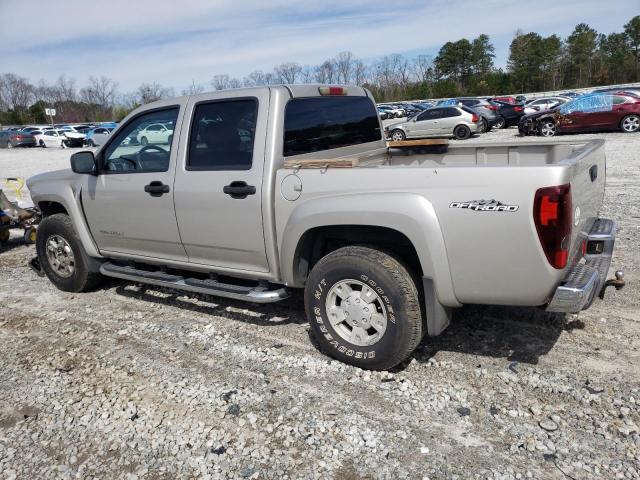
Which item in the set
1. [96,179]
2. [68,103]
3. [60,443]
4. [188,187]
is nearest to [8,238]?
[96,179]

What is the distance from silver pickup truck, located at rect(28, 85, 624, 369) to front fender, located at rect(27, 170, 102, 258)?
2 cm

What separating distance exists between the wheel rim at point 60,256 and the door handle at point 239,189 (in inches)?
96.8

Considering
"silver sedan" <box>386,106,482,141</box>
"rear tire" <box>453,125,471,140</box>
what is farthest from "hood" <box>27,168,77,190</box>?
"rear tire" <box>453,125,471,140</box>

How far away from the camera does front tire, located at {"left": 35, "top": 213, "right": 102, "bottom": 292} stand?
555cm

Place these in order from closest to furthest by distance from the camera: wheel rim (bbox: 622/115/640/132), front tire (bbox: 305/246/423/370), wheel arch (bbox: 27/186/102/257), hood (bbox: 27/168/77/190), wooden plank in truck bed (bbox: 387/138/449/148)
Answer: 1. front tire (bbox: 305/246/423/370)
2. wooden plank in truck bed (bbox: 387/138/449/148)
3. wheel arch (bbox: 27/186/102/257)
4. hood (bbox: 27/168/77/190)
5. wheel rim (bbox: 622/115/640/132)

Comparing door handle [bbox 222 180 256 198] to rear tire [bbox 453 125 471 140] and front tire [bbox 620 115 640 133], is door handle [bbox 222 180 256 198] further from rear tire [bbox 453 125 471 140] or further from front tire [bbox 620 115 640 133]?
rear tire [bbox 453 125 471 140]

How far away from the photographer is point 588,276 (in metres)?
3.32

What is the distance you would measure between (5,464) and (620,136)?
21.0 m

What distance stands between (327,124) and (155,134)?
4.95 ft

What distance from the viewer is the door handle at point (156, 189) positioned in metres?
4.52

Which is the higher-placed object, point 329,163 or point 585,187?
point 329,163

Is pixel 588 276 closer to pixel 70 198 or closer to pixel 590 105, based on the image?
pixel 70 198

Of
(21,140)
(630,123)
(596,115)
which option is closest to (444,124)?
Answer: (596,115)

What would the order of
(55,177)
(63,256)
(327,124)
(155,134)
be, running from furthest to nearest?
(63,256) < (55,177) < (155,134) < (327,124)
